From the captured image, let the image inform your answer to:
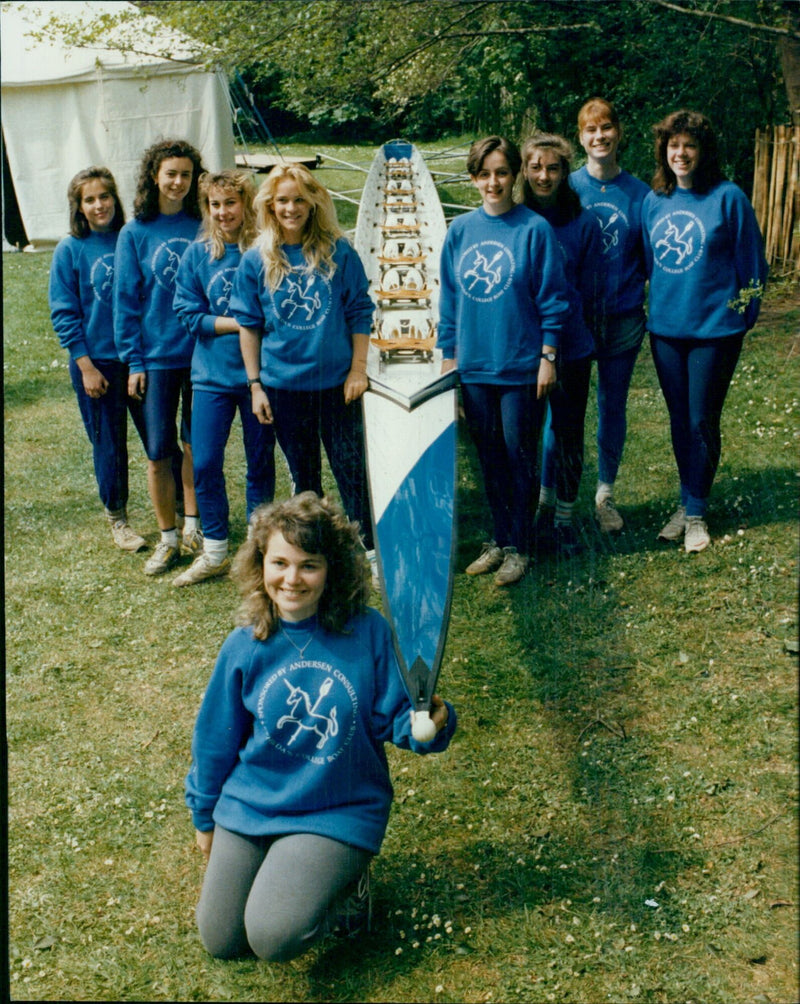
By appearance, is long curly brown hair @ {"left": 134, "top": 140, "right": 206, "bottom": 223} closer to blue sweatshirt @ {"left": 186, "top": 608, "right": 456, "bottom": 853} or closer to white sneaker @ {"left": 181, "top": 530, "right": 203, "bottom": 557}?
white sneaker @ {"left": 181, "top": 530, "right": 203, "bottom": 557}

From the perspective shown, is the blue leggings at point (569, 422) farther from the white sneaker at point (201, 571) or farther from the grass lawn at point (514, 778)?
the white sneaker at point (201, 571)

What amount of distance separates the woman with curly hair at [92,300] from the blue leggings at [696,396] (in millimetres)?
2035

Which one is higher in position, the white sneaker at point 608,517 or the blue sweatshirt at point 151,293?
the blue sweatshirt at point 151,293

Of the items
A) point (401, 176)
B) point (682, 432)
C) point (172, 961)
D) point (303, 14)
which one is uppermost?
point (303, 14)

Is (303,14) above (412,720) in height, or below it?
above

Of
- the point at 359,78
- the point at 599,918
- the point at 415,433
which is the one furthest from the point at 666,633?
the point at 359,78

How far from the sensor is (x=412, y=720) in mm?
2232

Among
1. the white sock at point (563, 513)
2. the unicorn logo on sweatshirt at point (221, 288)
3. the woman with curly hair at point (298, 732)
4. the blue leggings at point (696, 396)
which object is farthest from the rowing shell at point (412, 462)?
the blue leggings at point (696, 396)

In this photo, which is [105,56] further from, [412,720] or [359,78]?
[412,720]

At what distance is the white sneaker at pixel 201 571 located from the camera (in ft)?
13.2

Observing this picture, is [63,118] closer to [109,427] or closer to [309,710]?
[109,427]

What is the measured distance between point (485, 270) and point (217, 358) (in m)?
0.98

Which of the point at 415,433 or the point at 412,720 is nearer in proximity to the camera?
the point at 412,720

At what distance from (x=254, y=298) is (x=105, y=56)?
646cm
